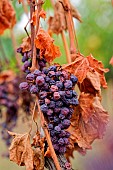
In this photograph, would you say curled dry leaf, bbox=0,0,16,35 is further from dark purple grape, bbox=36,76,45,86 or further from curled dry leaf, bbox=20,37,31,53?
dark purple grape, bbox=36,76,45,86

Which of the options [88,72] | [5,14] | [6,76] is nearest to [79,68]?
[88,72]

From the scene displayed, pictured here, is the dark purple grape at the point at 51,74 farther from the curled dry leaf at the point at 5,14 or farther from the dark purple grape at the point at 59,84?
the curled dry leaf at the point at 5,14

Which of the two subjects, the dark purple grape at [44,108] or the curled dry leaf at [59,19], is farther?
the curled dry leaf at [59,19]

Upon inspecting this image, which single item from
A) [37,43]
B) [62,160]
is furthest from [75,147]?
[37,43]

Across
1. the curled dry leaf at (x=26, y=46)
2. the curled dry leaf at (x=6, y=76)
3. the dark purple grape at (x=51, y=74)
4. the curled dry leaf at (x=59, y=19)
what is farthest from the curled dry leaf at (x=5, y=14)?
the curled dry leaf at (x=6, y=76)

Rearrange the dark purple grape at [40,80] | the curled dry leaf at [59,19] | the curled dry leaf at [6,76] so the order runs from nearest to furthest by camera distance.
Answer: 1. the dark purple grape at [40,80]
2. the curled dry leaf at [59,19]
3. the curled dry leaf at [6,76]

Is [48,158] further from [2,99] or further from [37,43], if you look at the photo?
[2,99]
